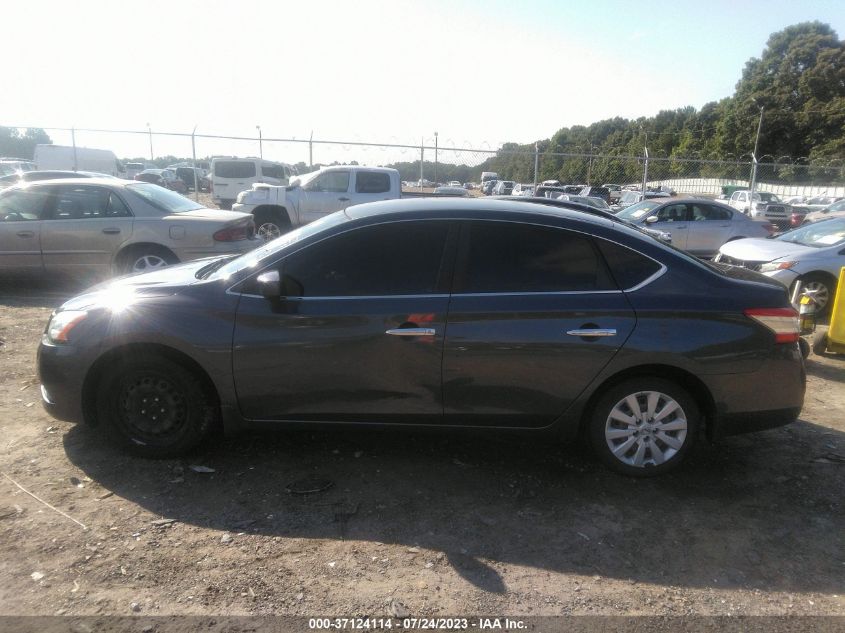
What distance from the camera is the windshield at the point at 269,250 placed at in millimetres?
3832

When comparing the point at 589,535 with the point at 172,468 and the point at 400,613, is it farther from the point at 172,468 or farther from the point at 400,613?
the point at 172,468

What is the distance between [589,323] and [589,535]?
3.79 ft

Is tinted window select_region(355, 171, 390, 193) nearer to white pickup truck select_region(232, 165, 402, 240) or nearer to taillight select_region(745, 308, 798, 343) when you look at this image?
white pickup truck select_region(232, 165, 402, 240)

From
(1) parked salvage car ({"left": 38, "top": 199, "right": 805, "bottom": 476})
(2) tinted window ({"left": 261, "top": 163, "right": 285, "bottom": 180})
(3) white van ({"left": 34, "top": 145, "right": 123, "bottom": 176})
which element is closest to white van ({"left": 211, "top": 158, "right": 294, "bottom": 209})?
(2) tinted window ({"left": 261, "top": 163, "right": 285, "bottom": 180})

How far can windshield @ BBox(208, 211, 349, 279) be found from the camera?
3.83m

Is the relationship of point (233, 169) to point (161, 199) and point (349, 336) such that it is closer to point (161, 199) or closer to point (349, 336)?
point (161, 199)

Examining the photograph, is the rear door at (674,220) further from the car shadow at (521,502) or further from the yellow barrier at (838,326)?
the car shadow at (521,502)

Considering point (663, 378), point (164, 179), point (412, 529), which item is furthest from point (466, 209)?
point (164, 179)

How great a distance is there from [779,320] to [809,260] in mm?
5137

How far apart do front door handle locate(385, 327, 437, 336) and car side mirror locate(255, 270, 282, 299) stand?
68 cm

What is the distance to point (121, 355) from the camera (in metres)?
3.72

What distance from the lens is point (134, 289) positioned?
154 inches

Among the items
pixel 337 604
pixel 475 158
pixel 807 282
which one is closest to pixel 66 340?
pixel 337 604

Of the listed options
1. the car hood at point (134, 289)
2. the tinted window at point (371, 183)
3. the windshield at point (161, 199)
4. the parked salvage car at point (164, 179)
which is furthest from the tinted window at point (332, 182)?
the parked salvage car at point (164, 179)
